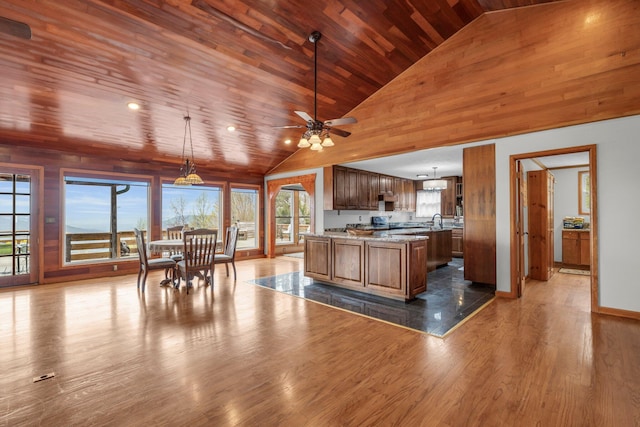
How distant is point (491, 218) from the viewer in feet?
14.9

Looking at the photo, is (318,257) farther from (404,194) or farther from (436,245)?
(404,194)

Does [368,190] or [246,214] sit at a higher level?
[368,190]

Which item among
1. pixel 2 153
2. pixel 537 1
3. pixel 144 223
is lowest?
pixel 144 223

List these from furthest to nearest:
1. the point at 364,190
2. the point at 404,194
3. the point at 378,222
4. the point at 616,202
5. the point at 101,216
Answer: the point at 404,194 < the point at 378,222 < the point at 364,190 < the point at 101,216 < the point at 616,202

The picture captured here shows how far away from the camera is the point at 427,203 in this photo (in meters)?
9.12

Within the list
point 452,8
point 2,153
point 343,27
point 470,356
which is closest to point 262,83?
point 343,27

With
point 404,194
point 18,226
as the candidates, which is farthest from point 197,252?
point 404,194

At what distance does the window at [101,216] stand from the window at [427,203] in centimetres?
742

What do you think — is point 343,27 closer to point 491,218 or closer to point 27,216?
point 491,218

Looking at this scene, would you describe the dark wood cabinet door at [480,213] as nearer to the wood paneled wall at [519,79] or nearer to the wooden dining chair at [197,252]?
the wood paneled wall at [519,79]

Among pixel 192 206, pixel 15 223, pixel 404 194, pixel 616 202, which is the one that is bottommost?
pixel 15 223

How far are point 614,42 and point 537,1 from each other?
105 cm

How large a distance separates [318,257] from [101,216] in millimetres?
4782

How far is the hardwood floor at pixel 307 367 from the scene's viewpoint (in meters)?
1.84
